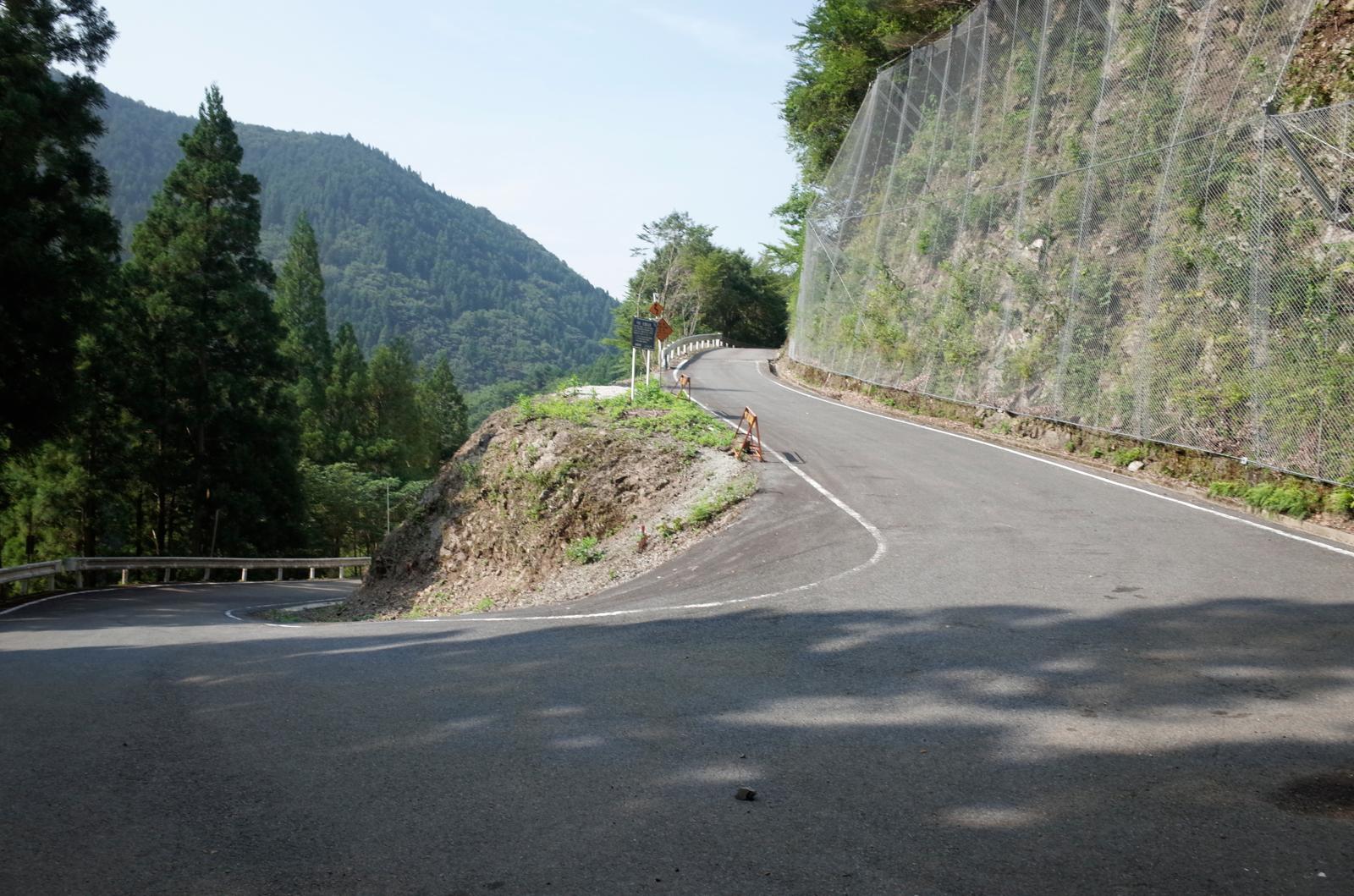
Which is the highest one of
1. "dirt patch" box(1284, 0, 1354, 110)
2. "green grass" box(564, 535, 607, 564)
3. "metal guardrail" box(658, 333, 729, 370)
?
"dirt patch" box(1284, 0, 1354, 110)

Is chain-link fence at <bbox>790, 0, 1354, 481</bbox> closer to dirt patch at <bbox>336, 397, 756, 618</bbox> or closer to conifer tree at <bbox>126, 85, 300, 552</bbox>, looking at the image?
dirt patch at <bbox>336, 397, 756, 618</bbox>

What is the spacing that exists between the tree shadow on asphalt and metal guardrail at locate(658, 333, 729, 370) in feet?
129

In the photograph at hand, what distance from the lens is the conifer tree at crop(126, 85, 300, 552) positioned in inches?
1355

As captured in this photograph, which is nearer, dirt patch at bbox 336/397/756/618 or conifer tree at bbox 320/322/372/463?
dirt patch at bbox 336/397/756/618

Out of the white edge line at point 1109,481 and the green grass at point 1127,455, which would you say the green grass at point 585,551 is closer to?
the white edge line at point 1109,481

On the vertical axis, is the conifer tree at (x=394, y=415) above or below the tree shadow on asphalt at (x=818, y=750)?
below

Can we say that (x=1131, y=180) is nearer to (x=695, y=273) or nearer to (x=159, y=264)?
(x=159, y=264)

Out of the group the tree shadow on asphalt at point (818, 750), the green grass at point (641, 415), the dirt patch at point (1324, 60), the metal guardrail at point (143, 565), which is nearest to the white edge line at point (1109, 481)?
the tree shadow on asphalt at point (818, 750)

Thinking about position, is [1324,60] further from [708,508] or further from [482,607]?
[482,607]

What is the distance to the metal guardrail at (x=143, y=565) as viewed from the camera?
75.0 ft

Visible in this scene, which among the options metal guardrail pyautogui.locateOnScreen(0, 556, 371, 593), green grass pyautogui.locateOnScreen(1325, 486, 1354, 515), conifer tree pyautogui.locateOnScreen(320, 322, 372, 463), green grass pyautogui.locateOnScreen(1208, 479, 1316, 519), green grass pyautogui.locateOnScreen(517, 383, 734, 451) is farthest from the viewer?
conifer tree pyautogui.locateOnScreen(320, 322, 372, 463)

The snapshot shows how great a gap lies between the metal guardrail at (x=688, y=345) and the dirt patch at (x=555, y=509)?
25742mm

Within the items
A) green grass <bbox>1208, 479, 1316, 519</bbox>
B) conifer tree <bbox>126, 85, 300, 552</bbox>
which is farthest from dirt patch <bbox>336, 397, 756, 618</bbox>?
conifer tree <bbox>126, 85, 300, 552</bbox>

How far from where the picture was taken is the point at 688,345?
210 feet
